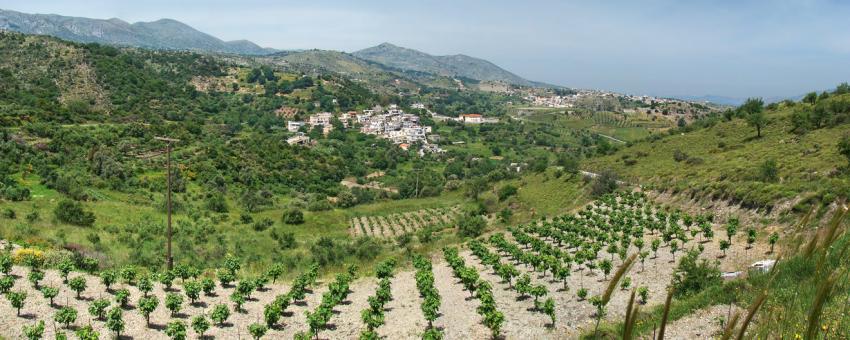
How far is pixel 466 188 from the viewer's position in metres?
66.6

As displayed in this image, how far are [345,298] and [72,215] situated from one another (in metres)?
18.5

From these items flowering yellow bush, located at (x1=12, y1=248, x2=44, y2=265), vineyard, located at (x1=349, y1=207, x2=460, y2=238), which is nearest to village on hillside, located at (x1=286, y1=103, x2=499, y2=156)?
vineyard, located at (x1=349, y1=207, x2=460, y2=238)

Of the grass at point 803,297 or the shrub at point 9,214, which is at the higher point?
the grass at point 803,297

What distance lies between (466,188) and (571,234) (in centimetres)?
3974

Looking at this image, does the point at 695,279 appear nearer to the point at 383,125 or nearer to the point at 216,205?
the point at 216,205

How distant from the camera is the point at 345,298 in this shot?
17.5 m

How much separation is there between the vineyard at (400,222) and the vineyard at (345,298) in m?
21.1

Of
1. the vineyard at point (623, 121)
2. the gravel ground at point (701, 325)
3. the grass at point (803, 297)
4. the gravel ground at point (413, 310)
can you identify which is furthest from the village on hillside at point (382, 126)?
the grass at point (803, 297)

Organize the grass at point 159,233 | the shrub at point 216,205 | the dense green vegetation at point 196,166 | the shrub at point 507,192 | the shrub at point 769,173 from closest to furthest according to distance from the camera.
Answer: the grass at point 159,233, the dense green vegetation at point 196,166, the shrub at point 769,173, the shrub at point 216,205, the shrub at point 507,192

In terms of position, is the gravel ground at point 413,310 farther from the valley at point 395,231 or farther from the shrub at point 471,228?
the shrub at point 471,228

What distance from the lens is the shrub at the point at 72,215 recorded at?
26344 mm

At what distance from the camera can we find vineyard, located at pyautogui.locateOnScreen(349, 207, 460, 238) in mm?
43656

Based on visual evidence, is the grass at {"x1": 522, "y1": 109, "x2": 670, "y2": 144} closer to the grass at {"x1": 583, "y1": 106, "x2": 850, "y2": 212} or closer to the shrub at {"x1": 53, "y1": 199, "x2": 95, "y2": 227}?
the grass at {"x1": 583, "y1": 106, "x2": 850, "y2": 212}

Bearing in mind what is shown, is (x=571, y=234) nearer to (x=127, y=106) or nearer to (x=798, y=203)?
(x=798, y=203)
